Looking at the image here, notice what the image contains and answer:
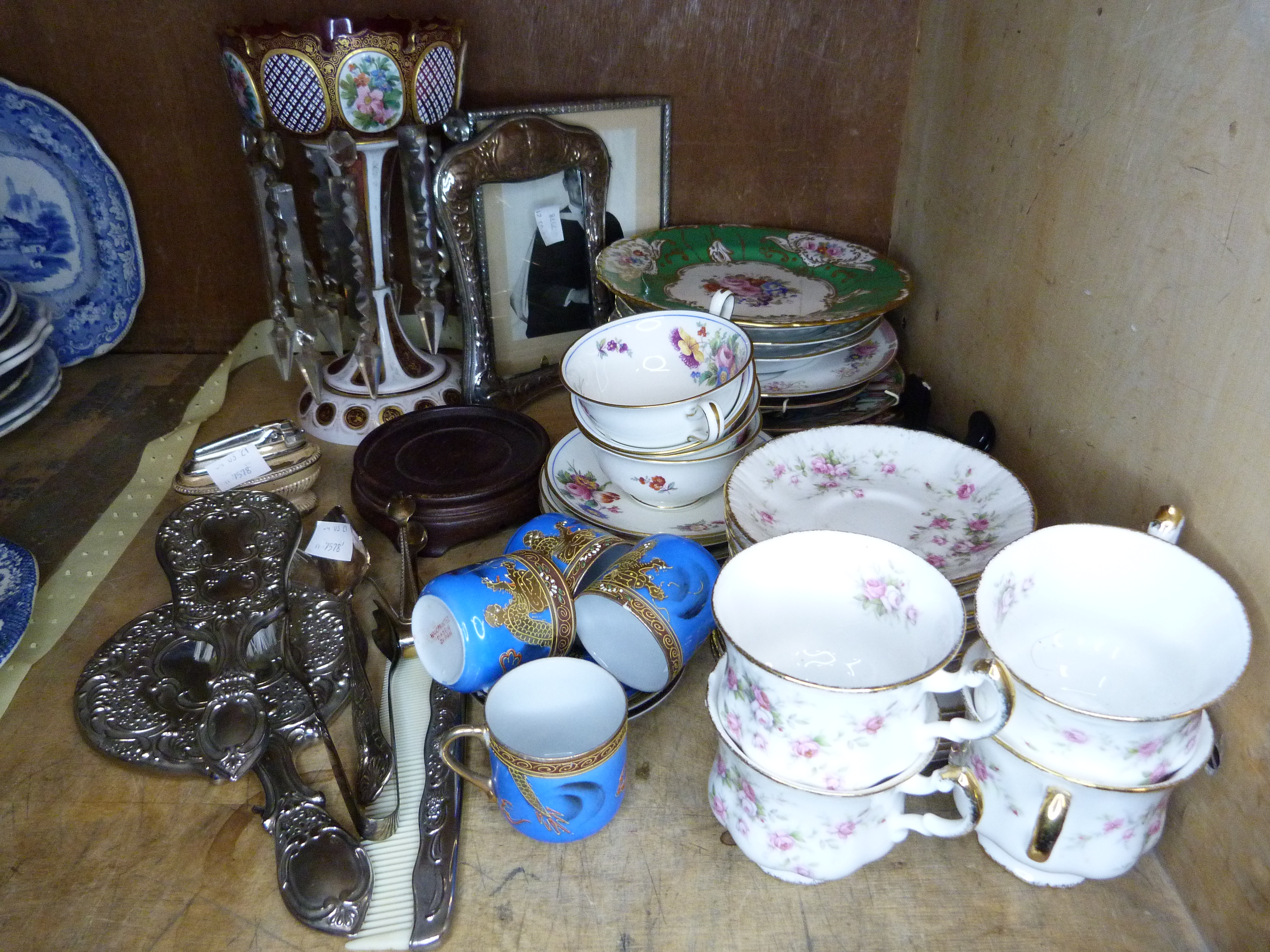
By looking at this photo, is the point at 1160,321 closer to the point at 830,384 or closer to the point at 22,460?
the point at 830,384

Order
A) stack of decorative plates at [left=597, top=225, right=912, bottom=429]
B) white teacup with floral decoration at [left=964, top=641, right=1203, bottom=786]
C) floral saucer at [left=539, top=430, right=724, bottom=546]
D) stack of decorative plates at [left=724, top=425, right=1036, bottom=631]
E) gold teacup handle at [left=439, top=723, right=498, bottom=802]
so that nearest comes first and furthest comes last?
white teacup with floral decoration at [left=964, top=641, right=1203, bottom=786]
gold teacup handle at [left=439, top=723, right=498, bottom=802]
stack of decorative plates at [left=724, top=425, right=1036, bottom=631]
floral saucer at [left=539, top=430, right=724, bottom=546]
stack of decorative plates at [left=597, top=225, right=912, bottom=429]

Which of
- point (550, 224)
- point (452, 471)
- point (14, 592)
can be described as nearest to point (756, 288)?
point (550, 224)

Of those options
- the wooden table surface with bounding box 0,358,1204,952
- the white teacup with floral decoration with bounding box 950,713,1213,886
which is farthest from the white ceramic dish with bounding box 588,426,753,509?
the white teacup with floral decoration with bounding box 950,713,1213,886

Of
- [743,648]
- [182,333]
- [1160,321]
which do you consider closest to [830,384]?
[1160,321]

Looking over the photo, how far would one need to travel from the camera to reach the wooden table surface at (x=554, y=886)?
0.56 metres

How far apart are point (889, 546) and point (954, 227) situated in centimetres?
50

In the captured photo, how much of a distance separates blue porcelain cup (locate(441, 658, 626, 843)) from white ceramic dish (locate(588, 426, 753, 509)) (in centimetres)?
19

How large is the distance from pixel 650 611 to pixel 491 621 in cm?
11

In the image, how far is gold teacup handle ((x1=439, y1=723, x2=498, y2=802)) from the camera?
1.94 feet

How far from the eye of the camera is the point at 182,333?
124 cm

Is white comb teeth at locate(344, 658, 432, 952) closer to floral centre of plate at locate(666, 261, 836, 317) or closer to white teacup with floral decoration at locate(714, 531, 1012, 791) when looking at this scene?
white teacup with floral decoration at locate(714, 531, 1012, 791)

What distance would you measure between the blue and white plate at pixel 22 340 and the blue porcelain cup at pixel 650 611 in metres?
0.67

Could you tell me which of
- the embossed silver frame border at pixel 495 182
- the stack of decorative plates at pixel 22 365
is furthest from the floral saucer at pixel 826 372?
the stack of decorative plates at pixel 22 365

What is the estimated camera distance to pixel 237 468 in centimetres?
91
